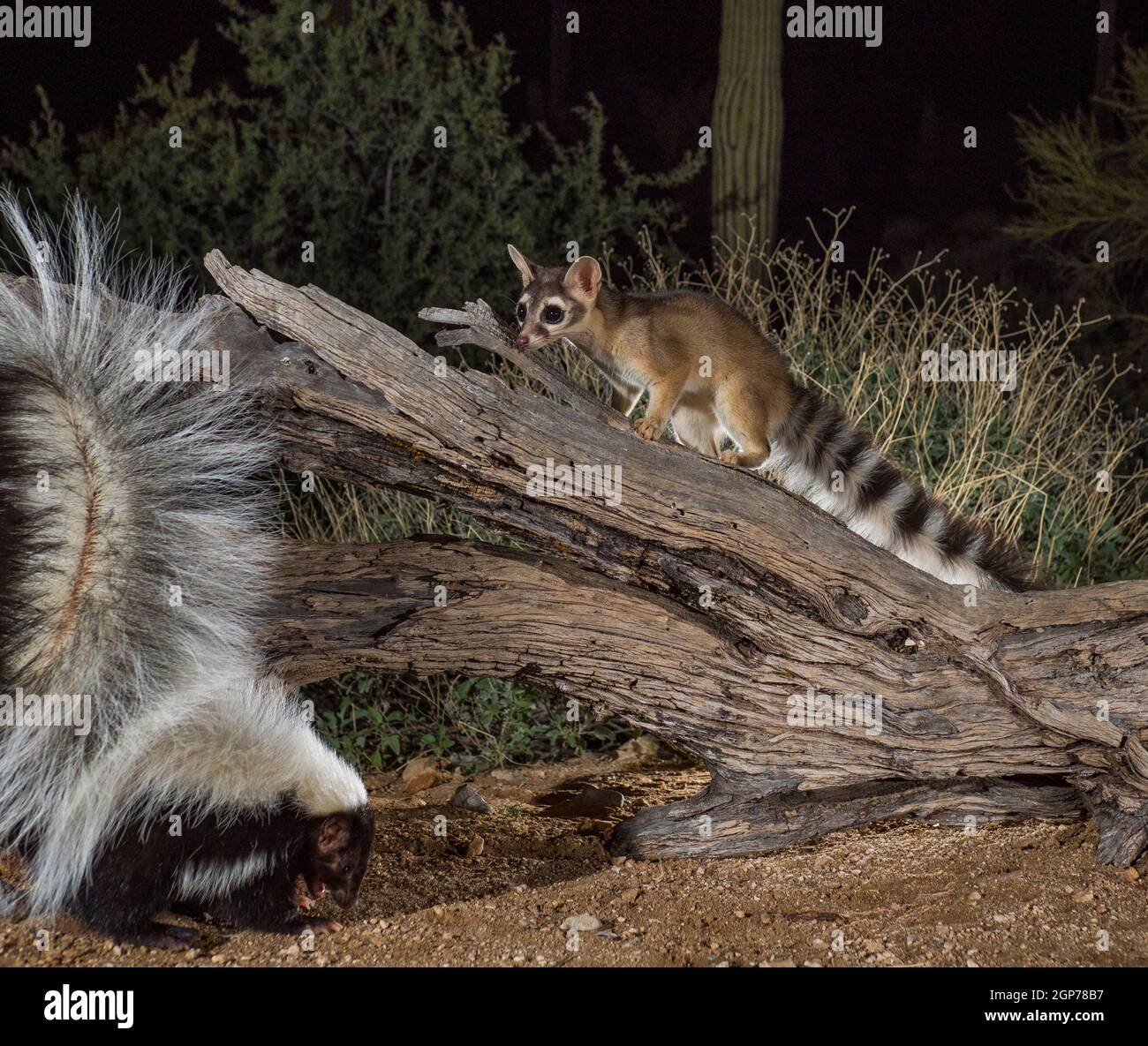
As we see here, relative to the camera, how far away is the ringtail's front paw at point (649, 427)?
499 centimetres

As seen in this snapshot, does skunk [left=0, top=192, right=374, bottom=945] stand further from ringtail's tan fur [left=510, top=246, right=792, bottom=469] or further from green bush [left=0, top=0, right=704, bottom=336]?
green bush [left=0, top=0, right=704, bottom=336]

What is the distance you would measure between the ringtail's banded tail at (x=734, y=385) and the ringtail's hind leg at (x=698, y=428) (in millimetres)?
226

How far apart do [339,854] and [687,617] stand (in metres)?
1.57

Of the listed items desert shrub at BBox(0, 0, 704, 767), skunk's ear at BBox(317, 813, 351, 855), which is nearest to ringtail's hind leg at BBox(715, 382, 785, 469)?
skunk's ear at BBox(317, 813, 351, 855)

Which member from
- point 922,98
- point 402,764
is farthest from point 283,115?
point 922,98

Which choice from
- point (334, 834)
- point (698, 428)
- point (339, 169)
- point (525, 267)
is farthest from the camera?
point (339, 169)

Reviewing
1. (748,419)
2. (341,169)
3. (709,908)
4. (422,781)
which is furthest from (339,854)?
(341,169)

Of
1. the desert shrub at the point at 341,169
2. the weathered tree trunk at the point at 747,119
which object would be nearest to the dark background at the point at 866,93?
the weathered tree trunk at the point at 747,119

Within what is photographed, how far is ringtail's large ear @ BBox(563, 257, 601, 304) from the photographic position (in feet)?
17.8

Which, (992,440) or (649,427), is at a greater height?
(649,427)

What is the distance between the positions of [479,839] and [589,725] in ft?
6.16

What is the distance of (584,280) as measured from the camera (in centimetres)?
547

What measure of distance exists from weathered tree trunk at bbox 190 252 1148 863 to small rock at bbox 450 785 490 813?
835 mm

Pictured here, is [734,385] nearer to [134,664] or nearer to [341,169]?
[134,664]
